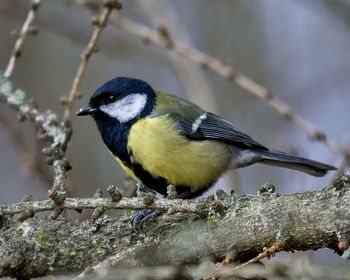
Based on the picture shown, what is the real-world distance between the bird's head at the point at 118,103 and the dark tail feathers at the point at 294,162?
633 millimetres

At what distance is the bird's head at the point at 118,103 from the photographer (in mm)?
3113

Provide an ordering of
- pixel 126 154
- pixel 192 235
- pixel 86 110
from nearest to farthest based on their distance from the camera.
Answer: pixel 192 235 → pixel 126 154 → pixel 86 110

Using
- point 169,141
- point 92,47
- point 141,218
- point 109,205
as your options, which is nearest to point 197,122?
point 169,141

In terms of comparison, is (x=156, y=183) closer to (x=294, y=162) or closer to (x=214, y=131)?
(x=214, y=131)

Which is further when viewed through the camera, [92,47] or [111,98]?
[111,98]

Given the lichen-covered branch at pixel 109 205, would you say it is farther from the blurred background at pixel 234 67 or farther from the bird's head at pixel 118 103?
the blurred background at pixel 234 67

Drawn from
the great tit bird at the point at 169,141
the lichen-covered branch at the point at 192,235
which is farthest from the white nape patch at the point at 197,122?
the lichen-covered branch at the point at 192,235

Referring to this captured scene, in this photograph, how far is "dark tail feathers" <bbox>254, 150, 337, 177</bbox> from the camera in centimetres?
327

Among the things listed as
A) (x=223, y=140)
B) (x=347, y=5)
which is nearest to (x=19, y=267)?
(x=223, y=140)

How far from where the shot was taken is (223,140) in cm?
332

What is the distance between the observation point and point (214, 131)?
3.28 m

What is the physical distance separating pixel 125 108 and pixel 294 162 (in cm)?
87

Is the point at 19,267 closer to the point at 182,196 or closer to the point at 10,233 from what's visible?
the point at 10,233

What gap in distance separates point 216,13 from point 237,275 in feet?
13.9
